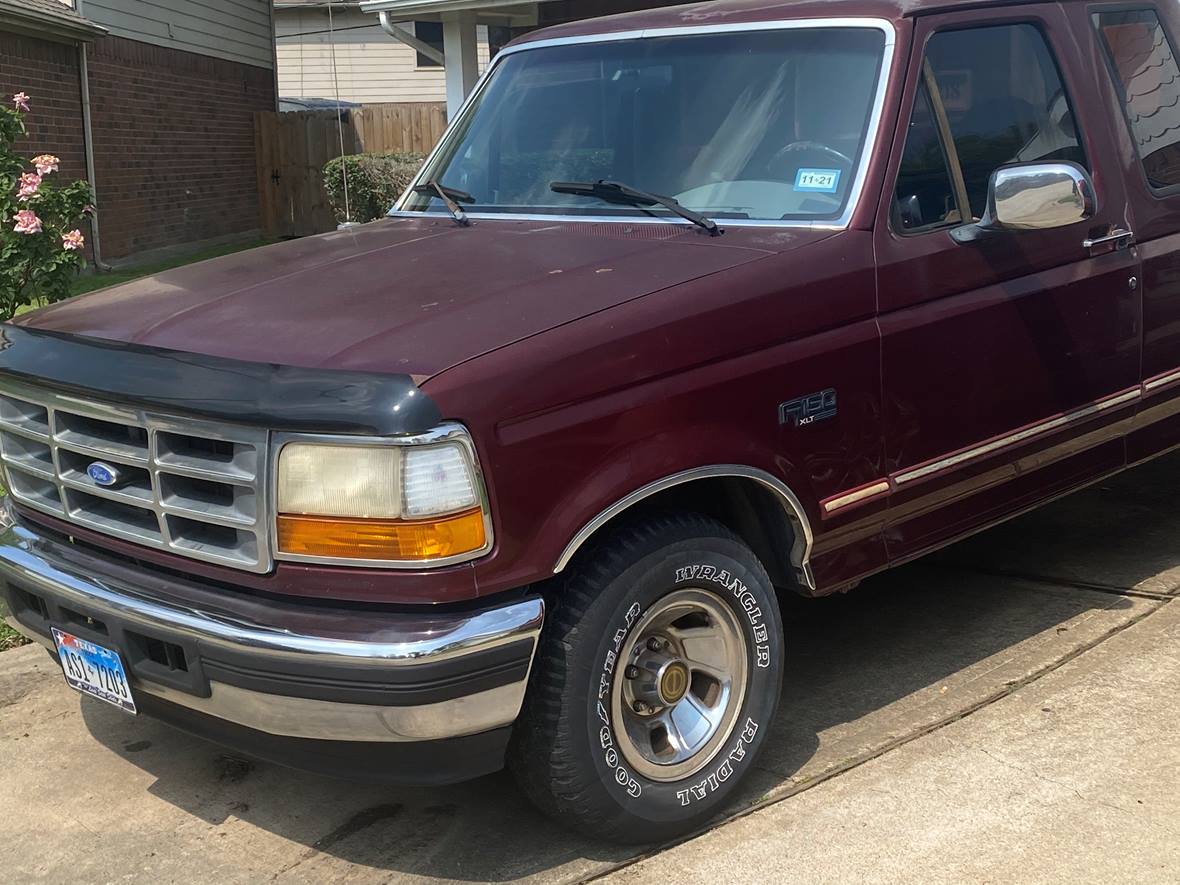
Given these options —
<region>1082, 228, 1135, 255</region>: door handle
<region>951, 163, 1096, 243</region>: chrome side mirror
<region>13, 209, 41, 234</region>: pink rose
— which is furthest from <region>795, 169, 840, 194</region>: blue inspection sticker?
<region>13, 209, 41, 234</region>: pink rose

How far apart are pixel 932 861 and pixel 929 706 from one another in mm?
907

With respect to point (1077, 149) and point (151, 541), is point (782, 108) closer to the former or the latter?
point (1077, 149)

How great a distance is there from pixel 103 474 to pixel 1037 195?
2618 mm

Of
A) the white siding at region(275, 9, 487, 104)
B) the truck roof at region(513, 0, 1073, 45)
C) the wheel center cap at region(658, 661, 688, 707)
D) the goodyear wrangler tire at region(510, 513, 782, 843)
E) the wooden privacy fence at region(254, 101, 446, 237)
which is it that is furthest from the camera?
the white siding at region(275, 9, 487, 104)

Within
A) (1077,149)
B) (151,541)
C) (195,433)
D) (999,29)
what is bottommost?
(151,541)

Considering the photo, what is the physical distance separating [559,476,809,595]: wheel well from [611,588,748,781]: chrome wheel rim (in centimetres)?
28

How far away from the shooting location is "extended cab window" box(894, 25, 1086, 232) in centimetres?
387

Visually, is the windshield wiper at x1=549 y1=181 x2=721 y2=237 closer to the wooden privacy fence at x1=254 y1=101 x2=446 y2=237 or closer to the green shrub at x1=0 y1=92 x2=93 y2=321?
the green shrub at x1=0 y1=92 x2=93 y2=321

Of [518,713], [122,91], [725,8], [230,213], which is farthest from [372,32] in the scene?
[518,713]

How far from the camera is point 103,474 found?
3.23m

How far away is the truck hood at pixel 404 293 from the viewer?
9.92ft

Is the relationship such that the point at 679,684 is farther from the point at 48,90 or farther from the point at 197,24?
the point at 197,24

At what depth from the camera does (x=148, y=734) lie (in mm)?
4129

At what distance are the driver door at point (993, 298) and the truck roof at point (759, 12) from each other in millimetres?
55
